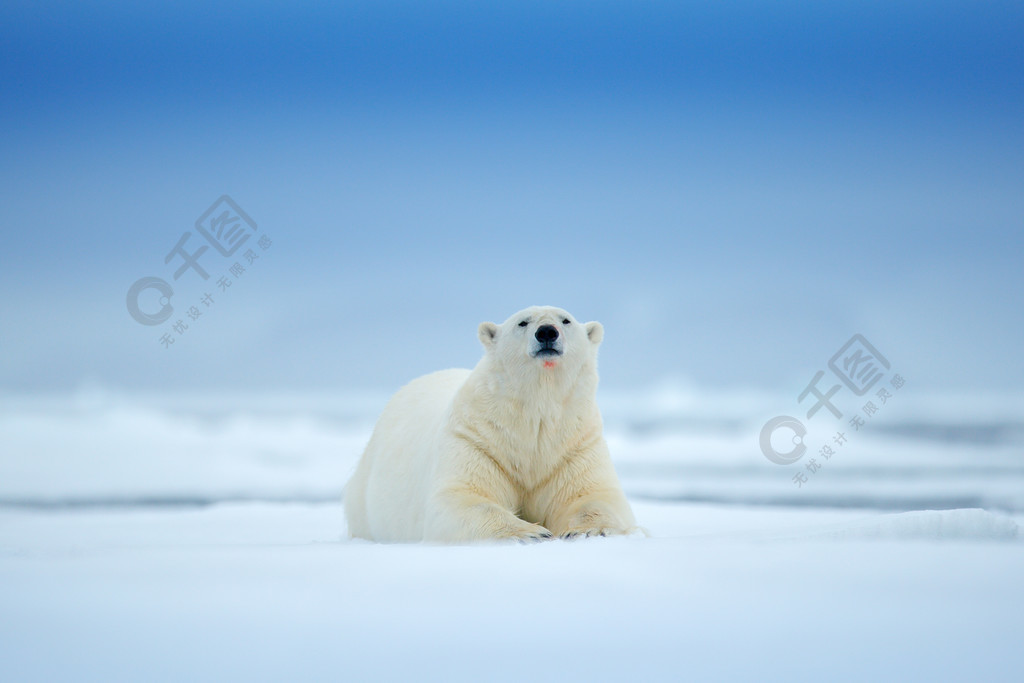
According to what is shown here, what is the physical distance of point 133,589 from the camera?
3.10 meters

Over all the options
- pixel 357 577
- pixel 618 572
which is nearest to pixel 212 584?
pixel 357 577

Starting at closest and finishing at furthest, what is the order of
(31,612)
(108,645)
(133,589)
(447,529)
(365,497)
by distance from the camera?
(108,645) → (31,612) → (133,589) → (447,529) → (365,497)

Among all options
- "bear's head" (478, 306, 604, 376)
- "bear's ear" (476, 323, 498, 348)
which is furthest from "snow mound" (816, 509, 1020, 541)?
"bear's ear" (476, 323, 498, 348)

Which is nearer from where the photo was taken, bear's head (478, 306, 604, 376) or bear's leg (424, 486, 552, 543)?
bear's leg (424, 486, 552, 543)

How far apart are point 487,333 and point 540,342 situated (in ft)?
1.76

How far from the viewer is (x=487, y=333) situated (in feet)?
17.5

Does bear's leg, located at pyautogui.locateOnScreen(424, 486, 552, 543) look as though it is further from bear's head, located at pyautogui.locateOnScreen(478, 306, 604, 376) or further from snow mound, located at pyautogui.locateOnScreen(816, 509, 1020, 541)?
snow mound, located at pyautogui.locateOnScreen(816, 509, 1020, 541)

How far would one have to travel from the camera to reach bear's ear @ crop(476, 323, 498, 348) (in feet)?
17.4

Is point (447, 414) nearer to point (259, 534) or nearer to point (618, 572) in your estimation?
point (259, 534)

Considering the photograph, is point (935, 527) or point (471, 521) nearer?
point (935, 527)

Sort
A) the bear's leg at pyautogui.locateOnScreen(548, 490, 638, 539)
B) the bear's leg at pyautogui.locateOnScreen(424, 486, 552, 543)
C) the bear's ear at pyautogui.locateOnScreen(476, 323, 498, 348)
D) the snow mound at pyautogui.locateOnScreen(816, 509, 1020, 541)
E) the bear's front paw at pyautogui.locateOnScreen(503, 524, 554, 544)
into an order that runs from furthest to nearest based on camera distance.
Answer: the bear's ear at pyautogui.locateOnScreen(476, 323, 498, 348), the bear's leg at pyautogui.locateOnScreen(548, 490, 638, 539), the bear's leg at pyautogui.locateOnScreen(424, 486, 552, 543), the bear's front paw at pyautogui.locateOnScreen(503, 524, 554, 544), the snow mound at pyautogui.locateOnScreen(816, 509, 1020, 541)

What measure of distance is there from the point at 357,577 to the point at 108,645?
2.99ft

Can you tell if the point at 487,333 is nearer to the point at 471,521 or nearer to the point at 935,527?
the point at 471,521

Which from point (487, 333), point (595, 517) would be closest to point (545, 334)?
point (487, 333)
